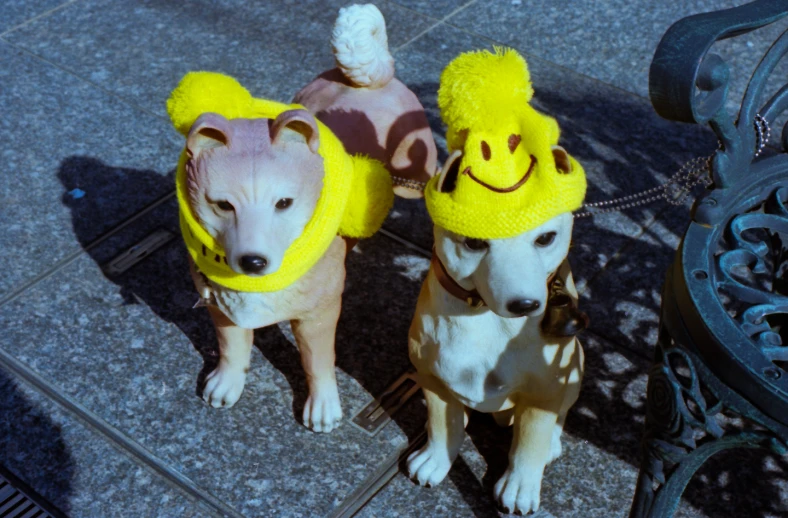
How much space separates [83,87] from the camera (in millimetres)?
4105

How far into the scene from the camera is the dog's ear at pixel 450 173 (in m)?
2.01

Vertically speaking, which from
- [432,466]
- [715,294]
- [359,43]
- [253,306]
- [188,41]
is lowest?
[188,41]

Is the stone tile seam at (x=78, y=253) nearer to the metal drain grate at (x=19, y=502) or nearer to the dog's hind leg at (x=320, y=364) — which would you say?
the metal drain grate at (x=19, y=502)

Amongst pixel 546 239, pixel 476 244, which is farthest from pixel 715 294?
pixel 476 244

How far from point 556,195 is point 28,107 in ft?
9.15

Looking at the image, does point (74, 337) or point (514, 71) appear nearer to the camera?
point (514, 71)

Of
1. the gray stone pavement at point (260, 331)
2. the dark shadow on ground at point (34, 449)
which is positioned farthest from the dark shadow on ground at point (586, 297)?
the dark shadow on ground at point (34, 449)

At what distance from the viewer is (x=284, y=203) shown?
88.7 inches

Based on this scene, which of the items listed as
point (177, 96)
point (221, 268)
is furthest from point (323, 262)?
point (177, 96)

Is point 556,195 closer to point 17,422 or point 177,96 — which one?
point 177,96

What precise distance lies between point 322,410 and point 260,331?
0.47m

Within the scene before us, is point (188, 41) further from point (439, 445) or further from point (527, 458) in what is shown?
point (527, 458)

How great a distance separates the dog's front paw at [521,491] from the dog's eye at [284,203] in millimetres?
918

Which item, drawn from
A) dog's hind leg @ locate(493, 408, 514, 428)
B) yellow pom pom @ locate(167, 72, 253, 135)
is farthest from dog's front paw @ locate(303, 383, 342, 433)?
yellow pom pom @ locate(167, 72, 253, 135)
